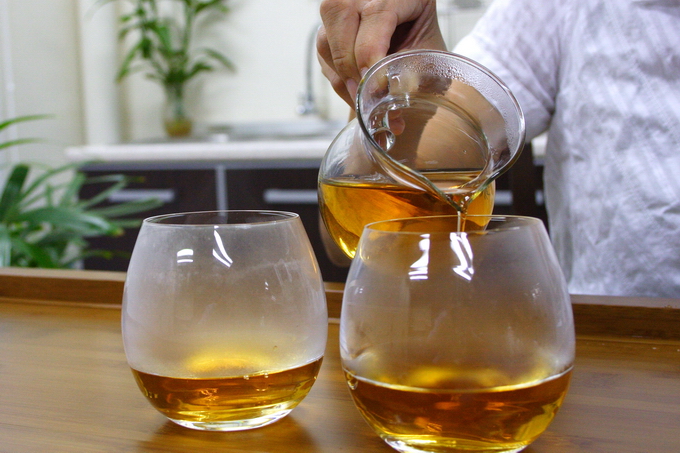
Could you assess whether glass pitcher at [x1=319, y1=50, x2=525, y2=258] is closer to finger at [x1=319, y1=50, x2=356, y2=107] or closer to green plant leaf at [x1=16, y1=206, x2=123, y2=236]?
finger at [x1=319, y1=50, x2=356, y2=107]

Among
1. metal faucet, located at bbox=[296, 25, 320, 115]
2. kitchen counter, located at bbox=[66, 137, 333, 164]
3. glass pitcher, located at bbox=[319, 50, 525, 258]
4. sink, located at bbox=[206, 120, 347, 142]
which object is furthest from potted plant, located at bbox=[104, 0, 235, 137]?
glass pitcher, located at bbox=[319, 50, 525, 258]

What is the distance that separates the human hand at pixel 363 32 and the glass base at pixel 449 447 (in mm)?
323

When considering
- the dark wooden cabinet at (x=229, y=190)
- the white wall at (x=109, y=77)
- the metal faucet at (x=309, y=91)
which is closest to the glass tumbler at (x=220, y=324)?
the dark wooden cabinet at (x=229, y=190)

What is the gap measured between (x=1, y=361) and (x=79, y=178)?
4.61 feet

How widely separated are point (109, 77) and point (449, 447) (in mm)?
2693

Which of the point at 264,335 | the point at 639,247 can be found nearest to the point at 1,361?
the point at 264,335

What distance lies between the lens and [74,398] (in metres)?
0.38

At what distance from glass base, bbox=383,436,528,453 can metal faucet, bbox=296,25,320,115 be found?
7.11 feet

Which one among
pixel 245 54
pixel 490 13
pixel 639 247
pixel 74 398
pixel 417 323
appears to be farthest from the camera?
pixel 245 54

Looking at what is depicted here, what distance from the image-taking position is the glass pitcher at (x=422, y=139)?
0.44m

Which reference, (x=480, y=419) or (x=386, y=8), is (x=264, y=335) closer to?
(x=480, y=419)

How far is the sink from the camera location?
8.25 ft

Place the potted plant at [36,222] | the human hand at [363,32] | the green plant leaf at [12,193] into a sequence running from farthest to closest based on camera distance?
the green plant leaf at [12,193], the potted plant at [36,222], the human hand at [363,32]

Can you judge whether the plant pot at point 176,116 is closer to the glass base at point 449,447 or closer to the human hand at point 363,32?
the human hand at point 363,32
